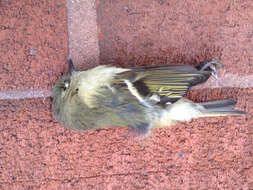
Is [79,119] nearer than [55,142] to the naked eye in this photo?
Yes

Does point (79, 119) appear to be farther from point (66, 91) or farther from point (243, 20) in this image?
point (243, 20)

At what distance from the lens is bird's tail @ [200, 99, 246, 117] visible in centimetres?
77

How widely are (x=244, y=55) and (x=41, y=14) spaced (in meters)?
0.68

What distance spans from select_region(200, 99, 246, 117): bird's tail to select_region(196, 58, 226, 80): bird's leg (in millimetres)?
86

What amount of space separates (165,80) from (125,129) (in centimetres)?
23

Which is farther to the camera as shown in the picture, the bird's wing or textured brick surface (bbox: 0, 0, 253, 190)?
textured brick surface (bbox: 0, 0, 253, 190)

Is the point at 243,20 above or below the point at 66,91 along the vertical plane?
above

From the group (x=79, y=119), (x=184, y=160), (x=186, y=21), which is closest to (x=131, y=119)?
(x=79, y=119)

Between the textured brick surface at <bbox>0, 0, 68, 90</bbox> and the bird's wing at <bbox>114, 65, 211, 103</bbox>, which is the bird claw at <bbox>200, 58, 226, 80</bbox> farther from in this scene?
the textured brick surface at <bbox>0, 0, 68, 90</bbox>

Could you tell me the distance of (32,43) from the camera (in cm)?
79

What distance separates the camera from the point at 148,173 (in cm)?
82

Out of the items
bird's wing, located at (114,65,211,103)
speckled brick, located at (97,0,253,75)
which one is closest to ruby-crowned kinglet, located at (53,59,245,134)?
bird's wing, located at (114,65,211,103)

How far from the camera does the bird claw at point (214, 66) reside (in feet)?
2.54

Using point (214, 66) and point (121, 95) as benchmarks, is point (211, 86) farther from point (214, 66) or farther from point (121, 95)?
point (121, 95)
